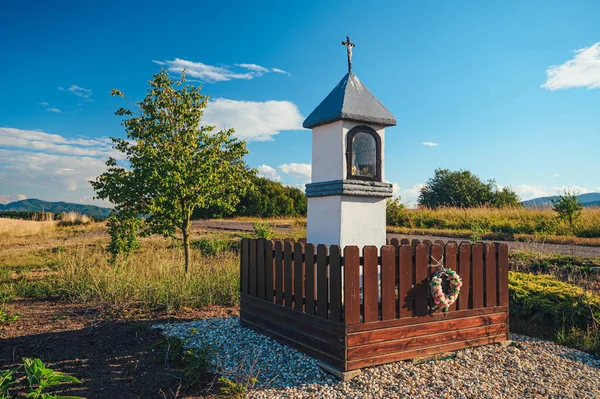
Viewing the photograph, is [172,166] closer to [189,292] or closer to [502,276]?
[189,292]

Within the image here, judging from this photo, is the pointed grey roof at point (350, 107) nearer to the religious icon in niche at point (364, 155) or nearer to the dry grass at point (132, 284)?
the religious icon in niche at point (364, 155)

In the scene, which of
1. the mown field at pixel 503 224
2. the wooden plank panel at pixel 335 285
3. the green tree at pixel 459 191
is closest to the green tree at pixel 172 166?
the wooden plank panel at pixel 335 285

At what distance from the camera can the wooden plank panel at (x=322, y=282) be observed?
172 inches

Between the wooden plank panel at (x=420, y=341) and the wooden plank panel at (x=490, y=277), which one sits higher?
the wooden plank panel at (x=490, y=277)

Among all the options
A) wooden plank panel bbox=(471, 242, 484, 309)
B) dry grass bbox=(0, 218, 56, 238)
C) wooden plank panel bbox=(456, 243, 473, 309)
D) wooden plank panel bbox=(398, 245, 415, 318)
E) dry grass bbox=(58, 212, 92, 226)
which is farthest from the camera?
dry grass bbox=(58, 212, 92, 226)

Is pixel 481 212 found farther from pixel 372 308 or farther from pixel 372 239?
pixel 372 308

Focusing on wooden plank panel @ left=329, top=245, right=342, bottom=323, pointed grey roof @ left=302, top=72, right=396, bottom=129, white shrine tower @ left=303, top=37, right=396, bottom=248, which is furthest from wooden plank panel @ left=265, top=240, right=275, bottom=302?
pointed grey roof @ left=302, top=72, right=396, bottom=129

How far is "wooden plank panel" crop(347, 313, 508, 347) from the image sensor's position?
4.18 m

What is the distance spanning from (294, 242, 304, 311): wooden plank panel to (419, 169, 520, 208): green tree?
32.0 meters

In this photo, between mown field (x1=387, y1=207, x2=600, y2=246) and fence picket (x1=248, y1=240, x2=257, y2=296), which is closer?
fence picket (x1=248, y1=240, x2=257, y2=296)

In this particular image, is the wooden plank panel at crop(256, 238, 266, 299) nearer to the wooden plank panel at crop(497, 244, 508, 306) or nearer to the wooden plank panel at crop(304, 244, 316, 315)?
the wooden plank panel at crop(304, 244, 316, 315)

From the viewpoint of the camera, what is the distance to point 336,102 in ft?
18.5

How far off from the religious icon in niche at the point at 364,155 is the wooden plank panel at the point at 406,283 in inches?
57.2

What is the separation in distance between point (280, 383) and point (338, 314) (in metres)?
0.82
